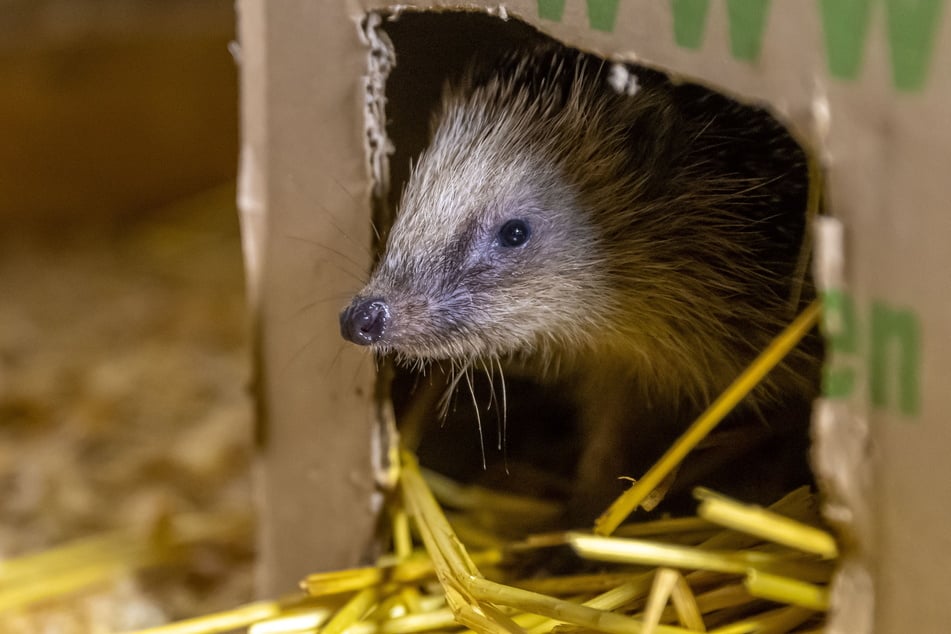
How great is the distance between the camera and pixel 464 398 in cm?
181

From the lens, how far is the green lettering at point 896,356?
3.50 ft

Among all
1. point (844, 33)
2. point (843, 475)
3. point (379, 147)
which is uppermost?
point (844, 33)

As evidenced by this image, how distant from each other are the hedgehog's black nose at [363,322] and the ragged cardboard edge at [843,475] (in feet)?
1.94

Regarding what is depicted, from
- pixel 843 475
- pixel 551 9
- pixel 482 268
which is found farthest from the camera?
pixel 482 268

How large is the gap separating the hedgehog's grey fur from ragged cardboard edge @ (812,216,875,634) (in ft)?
1.57

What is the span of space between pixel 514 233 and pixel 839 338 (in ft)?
1.92

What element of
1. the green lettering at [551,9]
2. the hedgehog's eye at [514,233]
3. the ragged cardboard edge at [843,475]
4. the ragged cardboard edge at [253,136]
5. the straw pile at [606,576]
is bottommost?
the straw pile at [606,576]

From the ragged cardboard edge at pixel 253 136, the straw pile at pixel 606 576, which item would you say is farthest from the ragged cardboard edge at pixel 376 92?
the straw pile at pixel 606 576

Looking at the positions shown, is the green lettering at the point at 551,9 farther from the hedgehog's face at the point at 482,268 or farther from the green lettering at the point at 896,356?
the green lettering at the point at 896,356

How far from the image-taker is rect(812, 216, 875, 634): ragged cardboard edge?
3.58 feet

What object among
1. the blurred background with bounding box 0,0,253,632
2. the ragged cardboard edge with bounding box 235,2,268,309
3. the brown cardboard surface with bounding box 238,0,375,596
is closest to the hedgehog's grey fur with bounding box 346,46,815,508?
the brown cardboard surface with bounding box 238,0,375,596

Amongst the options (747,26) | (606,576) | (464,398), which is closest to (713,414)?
(606,576)

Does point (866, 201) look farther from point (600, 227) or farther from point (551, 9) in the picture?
point (600, 227)

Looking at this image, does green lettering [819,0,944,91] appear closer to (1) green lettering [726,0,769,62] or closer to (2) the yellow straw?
(1) green lettering [726,0,769,62]
